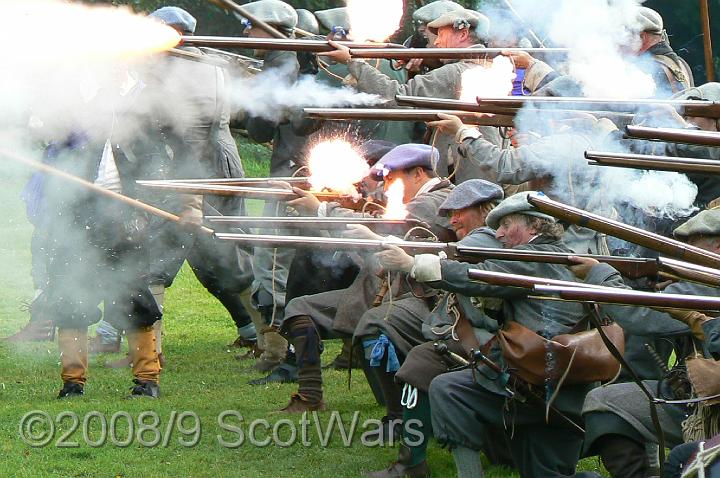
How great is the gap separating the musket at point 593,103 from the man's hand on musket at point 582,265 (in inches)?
51.3

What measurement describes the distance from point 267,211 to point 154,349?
1.45 metres

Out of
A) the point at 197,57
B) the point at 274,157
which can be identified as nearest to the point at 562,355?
the point at 197,57

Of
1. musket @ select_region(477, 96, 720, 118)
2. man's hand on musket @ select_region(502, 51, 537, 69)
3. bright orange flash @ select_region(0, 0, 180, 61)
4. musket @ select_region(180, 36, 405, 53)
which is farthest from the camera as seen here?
man's hand on musket @ select_region(502, 51, 537, 69)

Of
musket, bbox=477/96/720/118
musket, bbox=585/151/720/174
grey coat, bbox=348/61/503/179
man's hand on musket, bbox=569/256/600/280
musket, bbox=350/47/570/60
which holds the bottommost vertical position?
man's hand on musket, bbox=569/256/600/280

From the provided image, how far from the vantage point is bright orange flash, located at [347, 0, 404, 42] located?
9.34 meters

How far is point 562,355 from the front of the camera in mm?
6094

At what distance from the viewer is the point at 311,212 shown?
8258 mm

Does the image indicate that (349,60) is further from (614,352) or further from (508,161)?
(614,352)

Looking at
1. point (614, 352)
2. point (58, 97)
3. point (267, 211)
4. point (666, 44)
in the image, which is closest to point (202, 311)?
point (267, 211)

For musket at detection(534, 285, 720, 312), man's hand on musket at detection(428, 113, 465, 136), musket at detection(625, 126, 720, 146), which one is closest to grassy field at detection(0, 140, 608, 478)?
man's hand on musket at detection(428, 113, 465, 136)

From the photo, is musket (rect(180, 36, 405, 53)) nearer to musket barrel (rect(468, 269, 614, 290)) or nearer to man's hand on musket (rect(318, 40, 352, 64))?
man's hand on musket (rect(318, 40, 352, 64))

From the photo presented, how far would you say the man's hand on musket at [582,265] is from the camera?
221 inches

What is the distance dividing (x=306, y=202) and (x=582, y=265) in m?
2.89

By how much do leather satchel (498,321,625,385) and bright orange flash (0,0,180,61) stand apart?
2928mm
